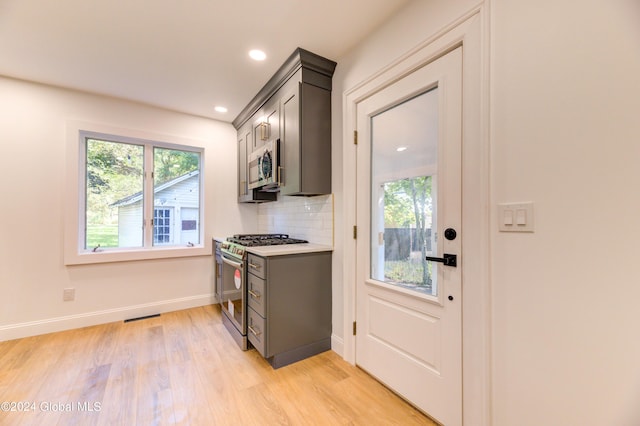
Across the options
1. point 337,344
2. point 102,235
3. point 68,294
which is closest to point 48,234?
point 102,235

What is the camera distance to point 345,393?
1.67 m

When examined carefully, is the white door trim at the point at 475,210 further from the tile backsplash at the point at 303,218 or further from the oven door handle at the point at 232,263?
Answer: the oven door handle at the point at 232,263

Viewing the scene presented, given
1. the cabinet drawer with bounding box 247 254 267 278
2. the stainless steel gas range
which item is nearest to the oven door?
the stainless steel gas range

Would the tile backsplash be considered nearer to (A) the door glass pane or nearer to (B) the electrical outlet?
(A) the door glass pane

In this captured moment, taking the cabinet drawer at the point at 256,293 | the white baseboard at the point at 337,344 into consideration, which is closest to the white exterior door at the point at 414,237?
the white baseboard at the point at 337,344

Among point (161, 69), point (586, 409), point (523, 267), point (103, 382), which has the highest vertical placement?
point (161, 69)

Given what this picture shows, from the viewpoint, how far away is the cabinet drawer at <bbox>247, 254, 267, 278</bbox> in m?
1.93

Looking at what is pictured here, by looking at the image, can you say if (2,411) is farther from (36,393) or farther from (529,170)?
(529,170)

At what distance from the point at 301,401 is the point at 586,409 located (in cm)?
136

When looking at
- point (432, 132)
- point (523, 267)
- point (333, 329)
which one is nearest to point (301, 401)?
point (333, 329)

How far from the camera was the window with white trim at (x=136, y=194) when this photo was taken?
113 inches

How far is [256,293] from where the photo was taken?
205cm

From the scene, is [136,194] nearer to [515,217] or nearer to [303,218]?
[303,218]

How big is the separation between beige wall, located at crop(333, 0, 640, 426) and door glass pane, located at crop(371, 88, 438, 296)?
1.15 ft
